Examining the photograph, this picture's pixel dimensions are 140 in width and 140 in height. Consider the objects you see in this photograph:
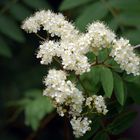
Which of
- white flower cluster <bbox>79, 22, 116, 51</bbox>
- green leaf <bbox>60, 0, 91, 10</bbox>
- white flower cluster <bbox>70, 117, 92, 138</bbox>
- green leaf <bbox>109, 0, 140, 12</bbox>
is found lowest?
white flower cluster <bbox>70, 117, 92, 138</bbox>

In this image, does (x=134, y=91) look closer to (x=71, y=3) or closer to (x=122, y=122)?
(x=122, y=122)

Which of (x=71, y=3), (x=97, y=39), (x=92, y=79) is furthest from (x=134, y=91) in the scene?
(x=71, y=3)

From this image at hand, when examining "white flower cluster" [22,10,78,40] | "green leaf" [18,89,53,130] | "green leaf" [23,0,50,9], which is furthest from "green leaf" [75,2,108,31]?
"green leaf" [18,89,53,130]

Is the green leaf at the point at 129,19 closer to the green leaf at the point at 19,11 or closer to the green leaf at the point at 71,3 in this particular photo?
the green leaf at the point at 71,3

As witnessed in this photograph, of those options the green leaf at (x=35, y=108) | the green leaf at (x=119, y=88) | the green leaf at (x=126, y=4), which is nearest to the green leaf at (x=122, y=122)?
the green leaf at (x=119, y=88)

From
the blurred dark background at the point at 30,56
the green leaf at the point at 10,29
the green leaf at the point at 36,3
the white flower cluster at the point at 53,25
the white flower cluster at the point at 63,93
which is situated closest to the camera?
the white flower cluster at the point at 63,93

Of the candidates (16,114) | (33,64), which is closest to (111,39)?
(16,114)

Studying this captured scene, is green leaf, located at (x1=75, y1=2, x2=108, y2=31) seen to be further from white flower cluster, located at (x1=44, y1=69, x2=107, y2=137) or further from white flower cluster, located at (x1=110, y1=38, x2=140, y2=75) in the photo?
white flower cluster, located at (x1=44, y1=69, x2=107, y2=137)

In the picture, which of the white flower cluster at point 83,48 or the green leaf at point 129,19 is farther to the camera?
the green leaf at point 129,19
